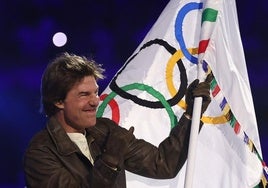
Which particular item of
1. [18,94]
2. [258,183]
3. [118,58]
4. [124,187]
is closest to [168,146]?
[124,187]

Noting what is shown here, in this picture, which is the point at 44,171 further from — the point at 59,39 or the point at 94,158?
the point at 59,39

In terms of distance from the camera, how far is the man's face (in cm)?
164

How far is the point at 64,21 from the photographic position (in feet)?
14.0

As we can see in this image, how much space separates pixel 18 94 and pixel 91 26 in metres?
0.80

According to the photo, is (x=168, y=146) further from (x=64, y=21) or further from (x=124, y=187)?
(x=64, y=21)

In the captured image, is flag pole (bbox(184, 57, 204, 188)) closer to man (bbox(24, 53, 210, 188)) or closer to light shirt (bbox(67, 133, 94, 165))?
man (bbox(24, 53, 210, 188))

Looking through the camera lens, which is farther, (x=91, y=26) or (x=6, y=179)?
(x=6, y=179)

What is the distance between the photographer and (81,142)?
Answer: 1.70 metres

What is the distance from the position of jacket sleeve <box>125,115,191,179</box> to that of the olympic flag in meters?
0.20

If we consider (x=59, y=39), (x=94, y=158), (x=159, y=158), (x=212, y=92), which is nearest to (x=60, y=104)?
(x=94, y=158)

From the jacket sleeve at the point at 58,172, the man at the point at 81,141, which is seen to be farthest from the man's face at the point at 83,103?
the jacket sleeve at the point at 58,172

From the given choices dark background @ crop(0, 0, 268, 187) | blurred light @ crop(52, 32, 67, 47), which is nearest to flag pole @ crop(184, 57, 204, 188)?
dark background @ crop(0, 0, 268, 187)

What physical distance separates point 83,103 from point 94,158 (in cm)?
17

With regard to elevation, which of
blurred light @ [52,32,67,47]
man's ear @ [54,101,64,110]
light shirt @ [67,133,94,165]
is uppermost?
blurred light @ [52,32,67,47]
